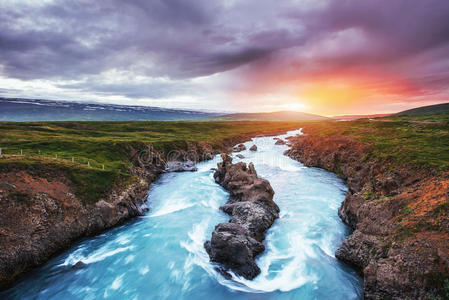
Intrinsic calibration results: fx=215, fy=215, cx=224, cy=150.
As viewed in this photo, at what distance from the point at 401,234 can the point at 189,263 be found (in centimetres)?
1742

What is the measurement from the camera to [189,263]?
20.0 m

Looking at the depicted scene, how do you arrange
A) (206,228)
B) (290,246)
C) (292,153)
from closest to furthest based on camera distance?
1. (290,246)
2. (206,228)
3. (292,153)

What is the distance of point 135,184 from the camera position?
32031 mm

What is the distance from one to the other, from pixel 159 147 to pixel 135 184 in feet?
95.9

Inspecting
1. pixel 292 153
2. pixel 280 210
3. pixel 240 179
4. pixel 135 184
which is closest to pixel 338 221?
pixel 280 210

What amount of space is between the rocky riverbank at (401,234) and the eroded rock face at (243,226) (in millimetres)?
7926

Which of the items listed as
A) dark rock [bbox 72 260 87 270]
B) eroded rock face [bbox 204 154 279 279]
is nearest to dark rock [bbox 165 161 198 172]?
eroded rock face [bbox 204 154 279 279]

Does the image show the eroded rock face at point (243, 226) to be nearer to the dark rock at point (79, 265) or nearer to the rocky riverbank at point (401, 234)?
the rocky riverbank at point (401, 234)

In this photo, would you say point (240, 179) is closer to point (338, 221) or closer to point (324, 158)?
point (338, 221)

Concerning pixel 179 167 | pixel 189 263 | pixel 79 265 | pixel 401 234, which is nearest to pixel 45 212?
pixel 79 265

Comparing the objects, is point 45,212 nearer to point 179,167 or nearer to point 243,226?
point 243,226

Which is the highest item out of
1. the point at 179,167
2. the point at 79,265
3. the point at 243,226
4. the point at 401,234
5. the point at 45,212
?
the point at 401,234

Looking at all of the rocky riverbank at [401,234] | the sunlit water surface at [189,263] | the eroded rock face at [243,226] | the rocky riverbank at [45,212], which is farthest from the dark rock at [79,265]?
the rocky riverbank at [401,234]

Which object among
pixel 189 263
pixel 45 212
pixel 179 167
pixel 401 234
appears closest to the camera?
pixel 401 234
